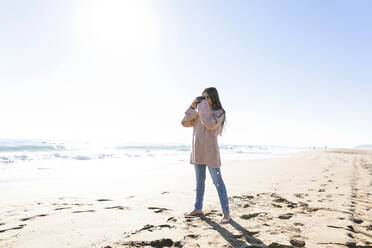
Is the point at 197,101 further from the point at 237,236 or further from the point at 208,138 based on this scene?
the point at 237,236

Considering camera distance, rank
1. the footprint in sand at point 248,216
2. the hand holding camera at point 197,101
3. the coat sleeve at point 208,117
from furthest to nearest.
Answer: the hand holding camera at point 197,101 → the footprint in sand at point 248,216 → the coat sleeve at point 208,117

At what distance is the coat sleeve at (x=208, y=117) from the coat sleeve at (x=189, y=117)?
247 mm

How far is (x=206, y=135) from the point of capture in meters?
3.60

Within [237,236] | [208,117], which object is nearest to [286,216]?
[237,236]

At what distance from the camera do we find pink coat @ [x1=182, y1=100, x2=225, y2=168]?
3449mm

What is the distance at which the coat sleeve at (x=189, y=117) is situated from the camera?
12.3 ft

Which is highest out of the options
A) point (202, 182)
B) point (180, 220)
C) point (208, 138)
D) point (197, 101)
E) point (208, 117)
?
point (197, 101)

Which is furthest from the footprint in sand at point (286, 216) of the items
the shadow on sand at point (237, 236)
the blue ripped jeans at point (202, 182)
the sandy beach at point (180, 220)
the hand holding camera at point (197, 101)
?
the hand holding camera at point (197, 101)

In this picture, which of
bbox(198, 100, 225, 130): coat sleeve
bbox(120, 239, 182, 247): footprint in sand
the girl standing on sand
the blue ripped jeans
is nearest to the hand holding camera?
the girl standing on sand

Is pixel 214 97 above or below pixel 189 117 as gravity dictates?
above

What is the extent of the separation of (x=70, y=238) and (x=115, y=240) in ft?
1.87

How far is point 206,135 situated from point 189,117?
40 cm

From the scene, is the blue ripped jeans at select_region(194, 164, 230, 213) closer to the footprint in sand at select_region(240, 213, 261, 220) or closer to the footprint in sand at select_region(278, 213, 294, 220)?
the footprint in sand at select_region(240, 213, 261, 220)

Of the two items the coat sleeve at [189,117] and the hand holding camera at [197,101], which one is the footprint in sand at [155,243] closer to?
the coat sleeve at [189,117]
